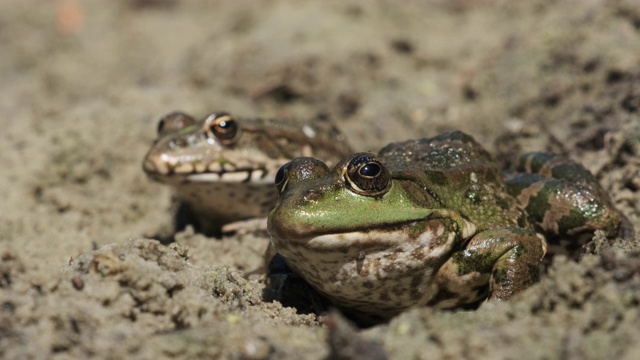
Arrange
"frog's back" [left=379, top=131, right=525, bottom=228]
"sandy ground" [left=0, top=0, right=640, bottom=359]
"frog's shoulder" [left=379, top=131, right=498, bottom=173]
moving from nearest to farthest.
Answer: "sandy ground" [left=0, top=0, right=640, bottom=359] < "frog's back" [left=379, top=131, right=525, bottom=228] < "frog's shoulder" [left=379, top=131, right=498, bottom=173]

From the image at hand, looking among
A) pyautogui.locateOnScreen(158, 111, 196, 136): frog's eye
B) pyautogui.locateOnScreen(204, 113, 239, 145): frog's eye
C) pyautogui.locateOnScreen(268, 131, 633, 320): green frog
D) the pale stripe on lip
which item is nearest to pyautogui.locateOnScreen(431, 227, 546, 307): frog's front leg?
pyautogui.locateOnScreen(268, 131, 633, 320): green frog

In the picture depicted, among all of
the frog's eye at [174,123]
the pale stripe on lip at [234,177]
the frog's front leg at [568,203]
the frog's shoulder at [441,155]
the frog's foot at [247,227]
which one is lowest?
the frog's foot at [247,227]

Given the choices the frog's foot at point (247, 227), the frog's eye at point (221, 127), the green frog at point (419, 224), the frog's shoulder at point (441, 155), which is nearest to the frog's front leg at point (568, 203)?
the green frog at point (419, 224)

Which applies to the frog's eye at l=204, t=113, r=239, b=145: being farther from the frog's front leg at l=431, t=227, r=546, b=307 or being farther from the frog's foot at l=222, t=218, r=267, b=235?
the frog's front leg at l=431, t=227, r=546, b=307

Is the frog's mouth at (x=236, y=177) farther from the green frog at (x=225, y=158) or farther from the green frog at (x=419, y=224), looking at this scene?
the green frog at (x=419, y=224)

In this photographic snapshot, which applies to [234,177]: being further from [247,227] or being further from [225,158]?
[247,227]

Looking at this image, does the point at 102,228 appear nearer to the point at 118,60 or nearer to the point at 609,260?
the point at 609,260

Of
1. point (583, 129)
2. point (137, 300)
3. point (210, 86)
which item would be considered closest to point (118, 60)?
point (210, 86)
